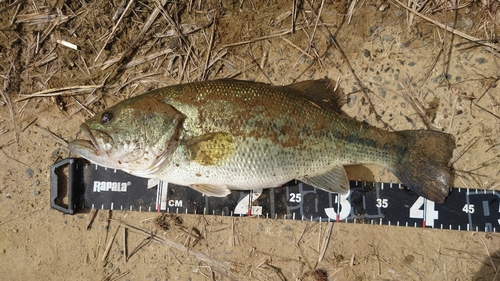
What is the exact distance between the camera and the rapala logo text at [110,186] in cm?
350

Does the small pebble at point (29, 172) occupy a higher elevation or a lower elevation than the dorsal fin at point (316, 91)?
lower

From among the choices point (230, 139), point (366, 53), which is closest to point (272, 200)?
point (230, 139)

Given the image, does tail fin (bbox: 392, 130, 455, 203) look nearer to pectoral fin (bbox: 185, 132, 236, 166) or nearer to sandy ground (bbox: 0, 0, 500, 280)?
sandy ground (bbox: 0, 0, 500, 280)

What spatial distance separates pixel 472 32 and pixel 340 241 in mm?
2771

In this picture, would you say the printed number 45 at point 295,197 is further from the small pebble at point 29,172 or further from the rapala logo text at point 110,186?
the small pebble at point 29,172

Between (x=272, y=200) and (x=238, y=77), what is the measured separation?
145 centimetres

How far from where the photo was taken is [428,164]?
127 inches

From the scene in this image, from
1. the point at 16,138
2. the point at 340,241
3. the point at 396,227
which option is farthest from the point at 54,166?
the point at 396,227

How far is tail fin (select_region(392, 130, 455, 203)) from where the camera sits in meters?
3.21

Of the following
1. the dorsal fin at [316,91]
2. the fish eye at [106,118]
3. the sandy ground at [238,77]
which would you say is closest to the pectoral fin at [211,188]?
the sandy ground at [238,77]

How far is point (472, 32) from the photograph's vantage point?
3510 millimetres

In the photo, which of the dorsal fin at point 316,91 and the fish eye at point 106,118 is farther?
the dorsal fin at point 316,91

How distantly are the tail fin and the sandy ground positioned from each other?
0.31 meters

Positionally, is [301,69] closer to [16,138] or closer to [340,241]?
[340,241]
